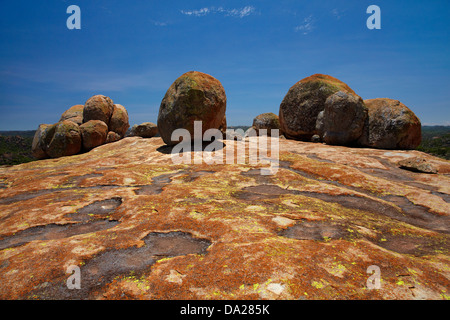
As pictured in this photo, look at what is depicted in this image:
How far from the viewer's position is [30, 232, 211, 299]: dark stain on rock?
3.27 meters

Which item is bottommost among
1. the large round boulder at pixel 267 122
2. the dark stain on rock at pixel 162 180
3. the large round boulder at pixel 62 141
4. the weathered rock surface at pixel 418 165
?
the dark stain on rock at pixel 162 180

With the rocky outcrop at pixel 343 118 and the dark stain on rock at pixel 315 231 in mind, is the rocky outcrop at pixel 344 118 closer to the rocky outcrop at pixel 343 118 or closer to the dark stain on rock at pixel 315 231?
the rocky outcrop at pixel 343 118

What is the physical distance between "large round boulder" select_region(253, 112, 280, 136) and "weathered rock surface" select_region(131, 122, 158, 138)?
13007 mm

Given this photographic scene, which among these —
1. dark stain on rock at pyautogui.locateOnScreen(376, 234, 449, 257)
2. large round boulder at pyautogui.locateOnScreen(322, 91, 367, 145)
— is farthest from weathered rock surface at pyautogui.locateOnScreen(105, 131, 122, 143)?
dark stain on rock at pyautogui.locateOnScreen(376, 234, 449, 257)

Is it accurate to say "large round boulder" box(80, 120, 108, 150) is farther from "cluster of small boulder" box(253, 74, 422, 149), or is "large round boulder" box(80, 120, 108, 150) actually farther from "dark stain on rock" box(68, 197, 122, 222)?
"cluster of small boulder" box(253, 74, 422, 149)

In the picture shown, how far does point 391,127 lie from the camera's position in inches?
668

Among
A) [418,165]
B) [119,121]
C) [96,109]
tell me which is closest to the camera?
[418,165]

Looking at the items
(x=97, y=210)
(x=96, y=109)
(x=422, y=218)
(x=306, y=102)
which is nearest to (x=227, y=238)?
(x=97, y=210)

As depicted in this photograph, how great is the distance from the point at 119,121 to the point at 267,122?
1854 cm

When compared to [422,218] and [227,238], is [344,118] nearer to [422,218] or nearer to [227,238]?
[422,218]

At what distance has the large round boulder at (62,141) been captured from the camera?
21109mm

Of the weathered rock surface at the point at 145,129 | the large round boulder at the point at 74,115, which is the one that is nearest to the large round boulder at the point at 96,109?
the large round boulder at the point at 74,115

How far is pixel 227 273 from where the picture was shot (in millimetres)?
3416
